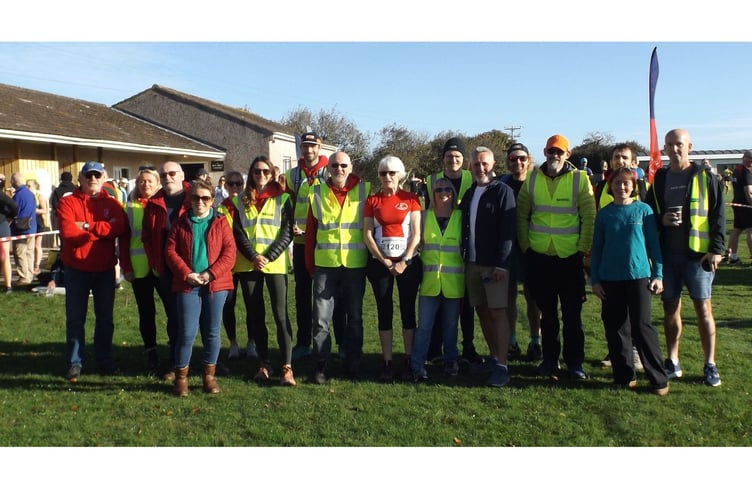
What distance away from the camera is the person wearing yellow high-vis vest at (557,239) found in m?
5.46

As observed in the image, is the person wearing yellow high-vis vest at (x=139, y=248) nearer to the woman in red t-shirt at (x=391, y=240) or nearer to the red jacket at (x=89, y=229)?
the red jacket at (x=89, y=229)

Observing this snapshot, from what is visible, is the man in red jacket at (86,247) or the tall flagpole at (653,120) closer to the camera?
the man in red jacket at (86,247)

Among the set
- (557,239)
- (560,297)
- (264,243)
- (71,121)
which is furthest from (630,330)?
(71,121)

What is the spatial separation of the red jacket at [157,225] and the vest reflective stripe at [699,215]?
179 inches

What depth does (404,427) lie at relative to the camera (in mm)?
4453

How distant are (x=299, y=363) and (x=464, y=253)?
7.30 feet

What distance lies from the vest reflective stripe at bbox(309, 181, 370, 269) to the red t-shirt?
142mm

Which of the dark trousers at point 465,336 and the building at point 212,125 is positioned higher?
the building at point 212,125

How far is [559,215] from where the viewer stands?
546 centimetres

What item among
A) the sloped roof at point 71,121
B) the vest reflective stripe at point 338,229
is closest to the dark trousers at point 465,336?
the vest reflective stripe at point 338,229

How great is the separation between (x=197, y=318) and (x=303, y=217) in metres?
1.66

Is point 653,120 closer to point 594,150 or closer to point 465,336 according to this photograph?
point 465,336

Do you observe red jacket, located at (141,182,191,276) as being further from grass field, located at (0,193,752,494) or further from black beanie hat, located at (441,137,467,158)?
black beanie hat, located at (441,137,467,158)

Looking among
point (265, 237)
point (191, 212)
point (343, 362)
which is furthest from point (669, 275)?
point (191, 212)
